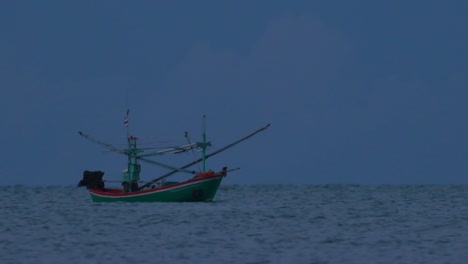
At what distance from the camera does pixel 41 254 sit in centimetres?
4353

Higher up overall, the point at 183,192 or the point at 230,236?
the point at 183,192

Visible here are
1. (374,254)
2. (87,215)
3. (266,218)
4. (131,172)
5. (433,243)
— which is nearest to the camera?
(374,254)

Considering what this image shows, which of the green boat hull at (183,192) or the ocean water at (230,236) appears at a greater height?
the green boat hull at (183,192)

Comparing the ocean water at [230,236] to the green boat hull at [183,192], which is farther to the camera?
the green boat hull at [183,192]

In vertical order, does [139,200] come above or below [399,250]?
above

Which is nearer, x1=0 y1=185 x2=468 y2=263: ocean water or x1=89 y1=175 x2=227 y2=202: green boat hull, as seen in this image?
x1=0 y1=185 x2=468 y2=263: ocean water

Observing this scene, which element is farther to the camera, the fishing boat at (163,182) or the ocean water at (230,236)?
the fishing boat at (163,182)

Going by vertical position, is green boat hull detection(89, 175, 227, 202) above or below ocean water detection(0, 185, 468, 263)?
above

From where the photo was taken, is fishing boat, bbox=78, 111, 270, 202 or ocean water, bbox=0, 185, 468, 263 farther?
fishing boat, bbox=78, 111, 270, 202

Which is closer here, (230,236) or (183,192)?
(230,236)

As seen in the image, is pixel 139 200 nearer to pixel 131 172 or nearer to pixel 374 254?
pixel 131 172

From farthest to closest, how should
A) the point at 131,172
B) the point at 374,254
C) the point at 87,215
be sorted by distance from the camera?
the point at 131,172 → the point at 87,215 → the point at 374,254

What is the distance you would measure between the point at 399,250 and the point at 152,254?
33.3 feet

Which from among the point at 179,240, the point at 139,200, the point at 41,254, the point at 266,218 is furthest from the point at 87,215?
the point at 41,254
